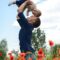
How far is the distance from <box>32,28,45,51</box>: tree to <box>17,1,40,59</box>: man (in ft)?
0.47

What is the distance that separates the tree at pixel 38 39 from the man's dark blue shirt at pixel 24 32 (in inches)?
5.9

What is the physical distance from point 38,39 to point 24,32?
489mm

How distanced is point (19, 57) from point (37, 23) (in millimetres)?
610

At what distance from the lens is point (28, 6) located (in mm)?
3965

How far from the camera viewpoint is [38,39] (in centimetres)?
434

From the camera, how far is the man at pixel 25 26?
387cm

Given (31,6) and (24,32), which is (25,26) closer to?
(24,32)

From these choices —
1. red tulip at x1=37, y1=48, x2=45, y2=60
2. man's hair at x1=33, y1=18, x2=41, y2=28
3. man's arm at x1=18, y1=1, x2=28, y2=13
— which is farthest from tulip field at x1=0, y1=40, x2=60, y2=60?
man's arm at x1=18, y1=1, x2=28, y2=13

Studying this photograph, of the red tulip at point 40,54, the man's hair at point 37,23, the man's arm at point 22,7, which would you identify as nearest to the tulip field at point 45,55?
the red tulip at point 40,54

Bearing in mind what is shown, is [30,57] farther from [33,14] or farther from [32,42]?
[33,14]

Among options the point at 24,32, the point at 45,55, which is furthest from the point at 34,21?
the point at 45,55

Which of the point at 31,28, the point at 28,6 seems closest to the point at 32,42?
the point at 31,28

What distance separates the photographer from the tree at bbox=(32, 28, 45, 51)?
4062 mm

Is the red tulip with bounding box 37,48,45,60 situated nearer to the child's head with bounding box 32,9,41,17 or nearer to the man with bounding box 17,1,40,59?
the man with bounding box 17,1,40,59
